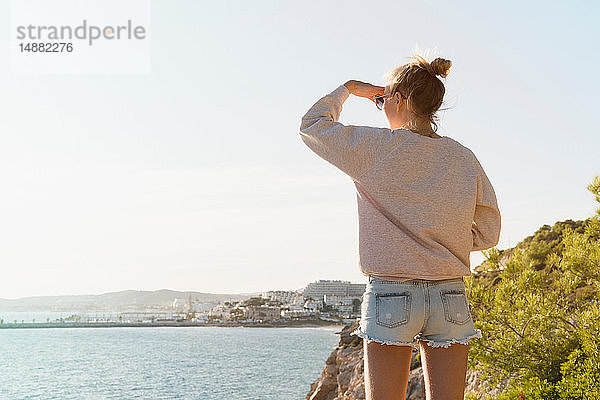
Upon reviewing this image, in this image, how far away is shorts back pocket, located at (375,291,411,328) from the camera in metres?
1.70

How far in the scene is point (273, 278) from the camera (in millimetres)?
89562

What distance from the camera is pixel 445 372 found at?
5.82 ft

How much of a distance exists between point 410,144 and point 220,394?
1479 inches

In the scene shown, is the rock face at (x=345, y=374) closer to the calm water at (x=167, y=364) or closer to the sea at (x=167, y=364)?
the calm water at (x=167, y=364)

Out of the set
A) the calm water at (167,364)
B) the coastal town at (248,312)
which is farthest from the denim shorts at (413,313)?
the coastal town at (248,312)

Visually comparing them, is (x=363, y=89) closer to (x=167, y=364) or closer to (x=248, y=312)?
(x=167, y=364)

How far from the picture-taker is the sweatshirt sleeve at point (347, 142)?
5.74ft

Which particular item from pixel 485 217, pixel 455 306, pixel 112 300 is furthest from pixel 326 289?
pixel 455 306

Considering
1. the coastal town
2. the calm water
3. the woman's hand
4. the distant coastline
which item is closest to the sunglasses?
the woman's hand

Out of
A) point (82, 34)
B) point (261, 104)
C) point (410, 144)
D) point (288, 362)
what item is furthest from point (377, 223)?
point (288, 362)

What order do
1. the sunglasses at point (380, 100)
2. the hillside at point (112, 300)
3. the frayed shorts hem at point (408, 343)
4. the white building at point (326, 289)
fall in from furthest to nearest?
the hillside at point (112, 300) < the white building at point (326, 289) < the sunglasses at point (380, 100) < the frayed shorts hem at point (408, 343)

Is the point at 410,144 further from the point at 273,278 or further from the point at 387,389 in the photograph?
the point at 273,278

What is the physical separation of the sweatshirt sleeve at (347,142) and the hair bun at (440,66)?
244mm

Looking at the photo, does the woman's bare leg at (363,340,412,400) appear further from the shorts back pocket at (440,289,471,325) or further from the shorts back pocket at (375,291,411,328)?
the shorts back pocket at (440,289,471,325)
